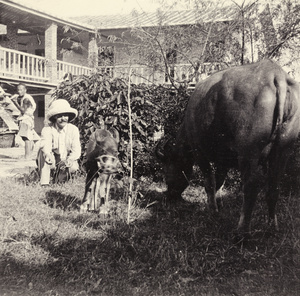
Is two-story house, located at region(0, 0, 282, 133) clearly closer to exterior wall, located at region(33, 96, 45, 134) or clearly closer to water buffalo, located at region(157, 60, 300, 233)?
water buffalo, located at region(157, 60, 300, 233)

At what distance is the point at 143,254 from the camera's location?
362 centimetres

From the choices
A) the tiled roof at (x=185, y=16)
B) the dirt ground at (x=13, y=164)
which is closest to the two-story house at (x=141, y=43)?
the tiled roof at (x=185, y=16)

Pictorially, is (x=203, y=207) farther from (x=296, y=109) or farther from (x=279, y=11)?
(x=279, y=11)

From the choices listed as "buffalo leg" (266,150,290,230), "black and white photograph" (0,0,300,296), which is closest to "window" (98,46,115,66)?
"black and white photograph" (0,0,300,296)

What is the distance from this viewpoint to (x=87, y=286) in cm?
306

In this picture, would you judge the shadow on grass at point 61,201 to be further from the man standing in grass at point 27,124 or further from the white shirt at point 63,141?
the man standing in grass at point 27,124

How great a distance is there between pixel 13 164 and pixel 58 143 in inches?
137

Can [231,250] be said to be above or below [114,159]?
below

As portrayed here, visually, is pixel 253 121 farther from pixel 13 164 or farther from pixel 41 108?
pixel 41 108

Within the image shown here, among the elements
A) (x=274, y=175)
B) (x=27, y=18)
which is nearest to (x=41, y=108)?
(x=27, y=18)

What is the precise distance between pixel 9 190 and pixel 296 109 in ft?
14.8

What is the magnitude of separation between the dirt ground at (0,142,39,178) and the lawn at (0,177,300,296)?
10.9 ft

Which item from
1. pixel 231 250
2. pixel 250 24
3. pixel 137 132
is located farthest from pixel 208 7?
pixel 231 250

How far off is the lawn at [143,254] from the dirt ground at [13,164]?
3.31 m
